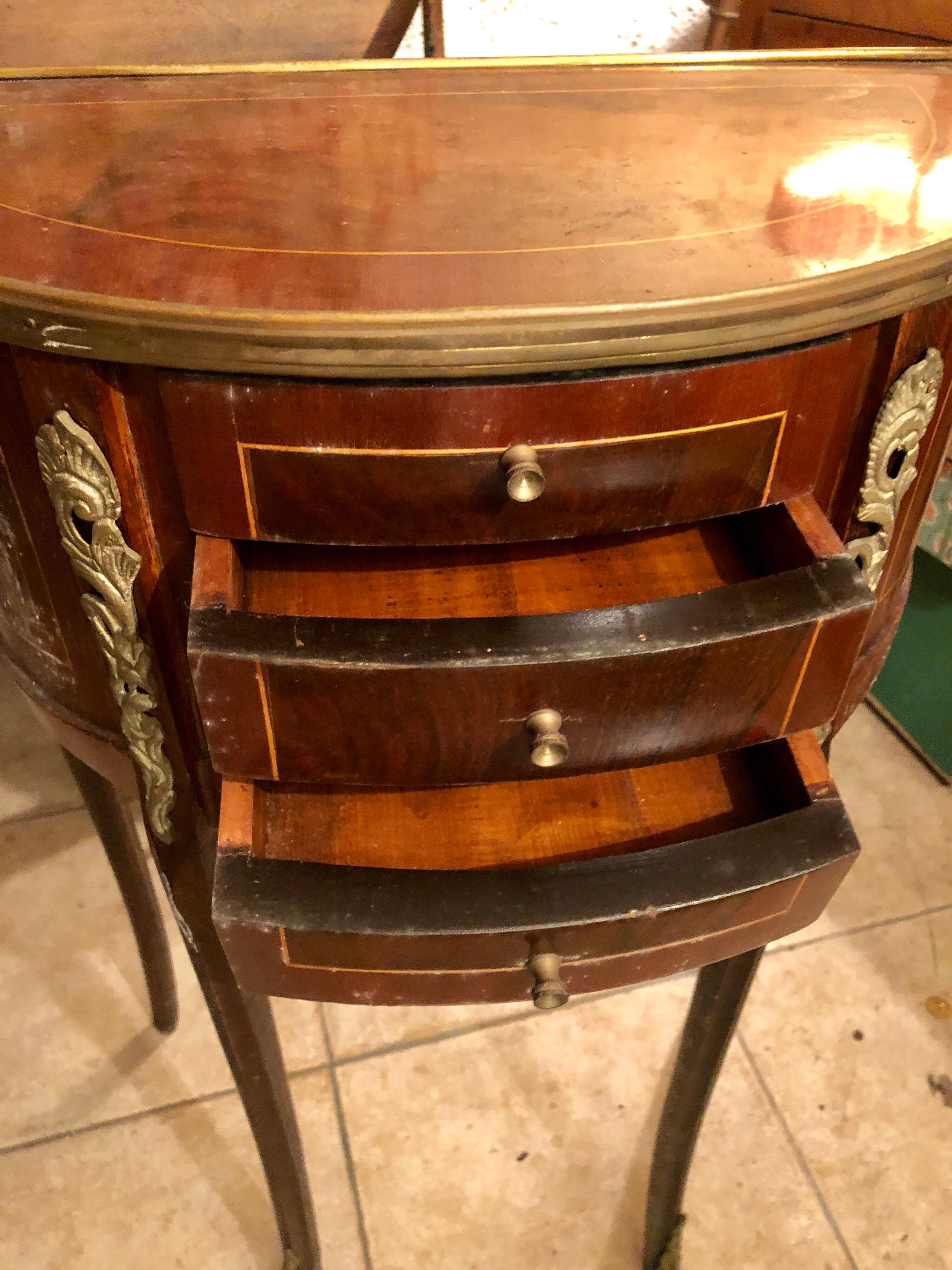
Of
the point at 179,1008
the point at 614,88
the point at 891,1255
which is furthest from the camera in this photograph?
the point at 179,1008

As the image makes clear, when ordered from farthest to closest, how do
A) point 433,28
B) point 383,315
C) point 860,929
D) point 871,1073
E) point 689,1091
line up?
point 860,929
point 871,1073
point 433,28
point 689,1091
point 383,315

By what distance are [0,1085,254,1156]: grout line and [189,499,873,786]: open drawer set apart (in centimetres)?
70

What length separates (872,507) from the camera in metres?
0.58

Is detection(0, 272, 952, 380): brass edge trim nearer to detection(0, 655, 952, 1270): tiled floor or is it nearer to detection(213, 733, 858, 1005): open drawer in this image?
detection(213, 733, 858, 1005): open drawer

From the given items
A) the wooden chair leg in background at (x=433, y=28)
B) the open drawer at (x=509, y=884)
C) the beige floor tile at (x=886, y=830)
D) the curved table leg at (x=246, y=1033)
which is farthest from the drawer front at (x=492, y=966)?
the wooden chair leg in background at (x=433, y=28)

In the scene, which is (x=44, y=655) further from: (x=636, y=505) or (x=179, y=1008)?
(x=179, y=1008)

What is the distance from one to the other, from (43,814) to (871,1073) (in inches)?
42.0

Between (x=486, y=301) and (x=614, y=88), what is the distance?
13.8 inches

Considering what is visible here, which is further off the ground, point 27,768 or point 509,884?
point 509,884

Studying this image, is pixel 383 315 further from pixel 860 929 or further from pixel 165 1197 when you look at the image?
pixel 860 929

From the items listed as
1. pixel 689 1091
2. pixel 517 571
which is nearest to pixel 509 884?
pixel 517 571

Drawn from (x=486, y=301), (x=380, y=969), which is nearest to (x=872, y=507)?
(x=486, y=301)

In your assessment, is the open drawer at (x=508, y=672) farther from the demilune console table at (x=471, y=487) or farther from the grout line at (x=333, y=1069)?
the grout line at (x=333, y=1069)

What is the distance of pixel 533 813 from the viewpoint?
61 centimetres
